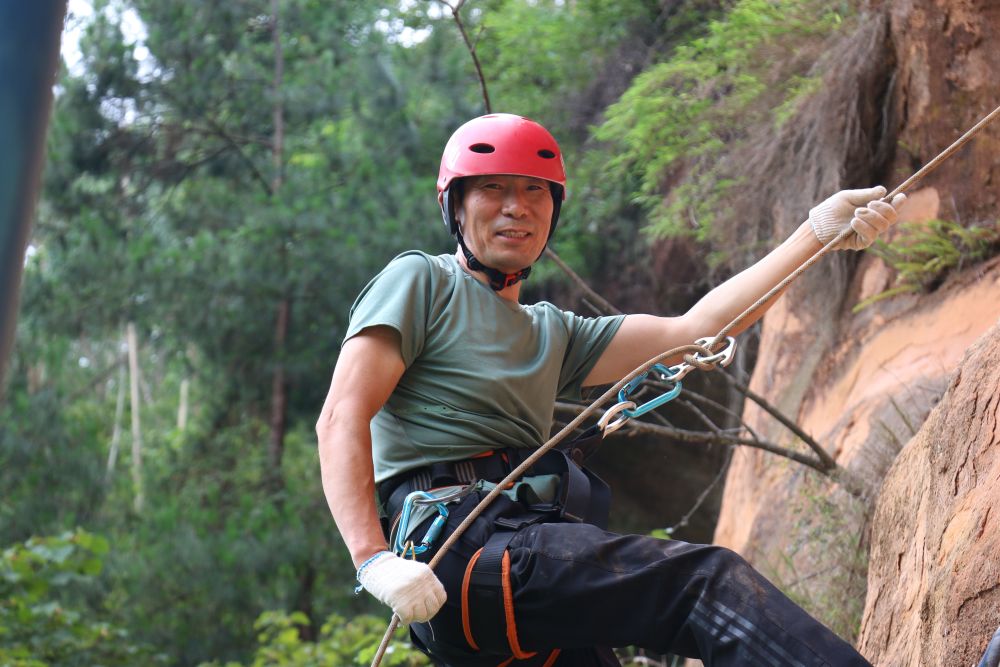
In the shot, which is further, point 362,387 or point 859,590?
point 859,590

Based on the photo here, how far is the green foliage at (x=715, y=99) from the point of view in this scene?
5.99m

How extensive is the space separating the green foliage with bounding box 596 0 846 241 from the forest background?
187cm

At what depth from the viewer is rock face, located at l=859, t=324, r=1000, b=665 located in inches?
108

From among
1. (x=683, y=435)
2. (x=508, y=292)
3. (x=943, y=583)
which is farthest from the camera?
(x=683, y=435)

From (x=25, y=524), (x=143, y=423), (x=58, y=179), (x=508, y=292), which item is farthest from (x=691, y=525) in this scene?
(x=143, y=423)

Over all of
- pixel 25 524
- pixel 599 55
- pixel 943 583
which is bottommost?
pixel 25 524

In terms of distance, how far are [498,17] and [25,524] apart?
693cm

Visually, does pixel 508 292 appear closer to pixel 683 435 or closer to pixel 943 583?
pixel 943 583

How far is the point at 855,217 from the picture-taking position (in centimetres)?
338

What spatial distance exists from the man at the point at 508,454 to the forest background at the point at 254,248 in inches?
227

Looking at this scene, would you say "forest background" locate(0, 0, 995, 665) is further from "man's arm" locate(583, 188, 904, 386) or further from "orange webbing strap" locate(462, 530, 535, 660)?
"orange webbing strap" locate(462, 530, 535, 660)

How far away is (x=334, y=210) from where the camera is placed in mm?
11578

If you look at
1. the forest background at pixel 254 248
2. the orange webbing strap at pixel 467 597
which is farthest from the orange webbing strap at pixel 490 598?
the forest background at pixel 254 248

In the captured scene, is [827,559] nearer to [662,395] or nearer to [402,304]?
[662,395]
